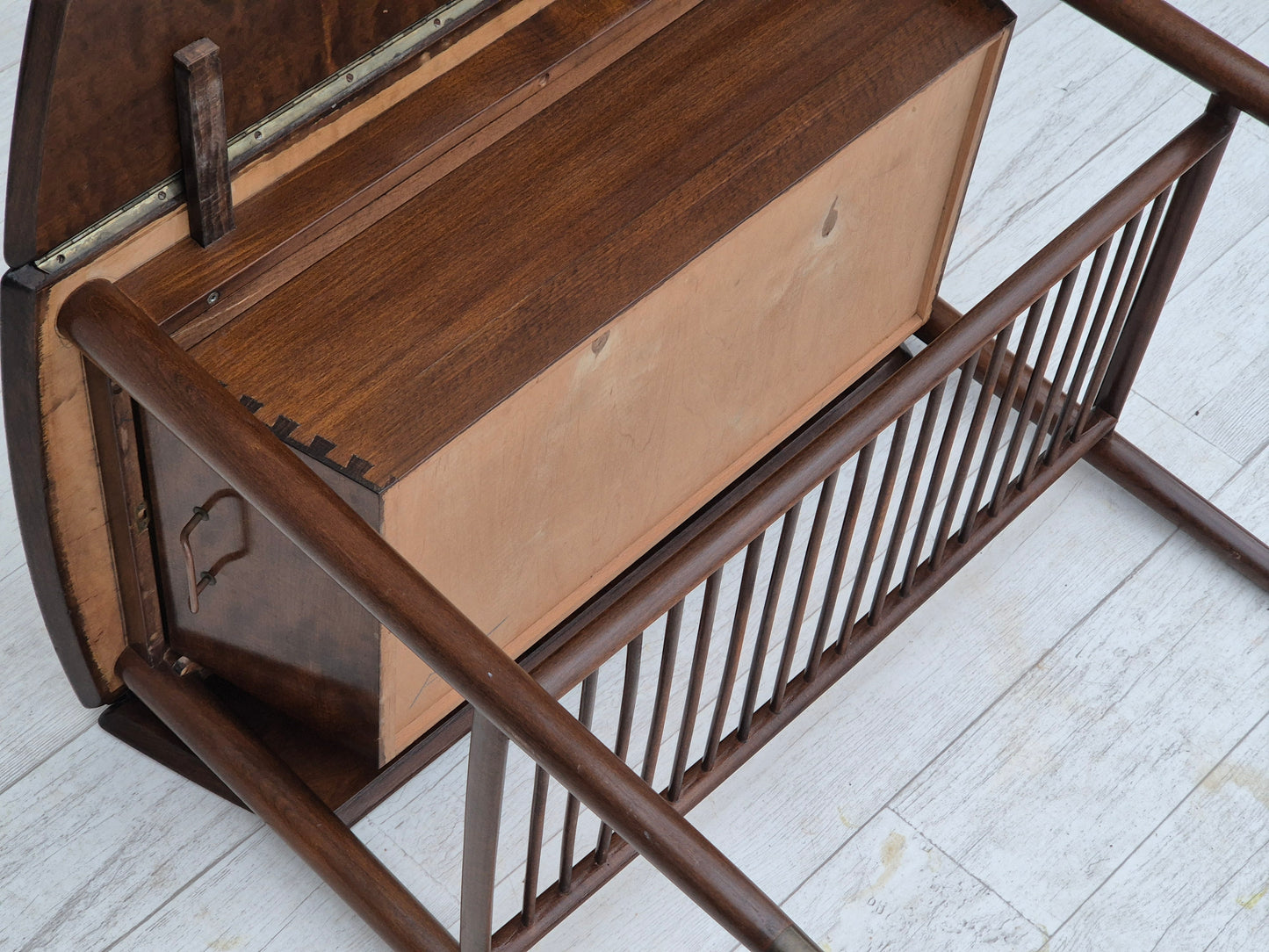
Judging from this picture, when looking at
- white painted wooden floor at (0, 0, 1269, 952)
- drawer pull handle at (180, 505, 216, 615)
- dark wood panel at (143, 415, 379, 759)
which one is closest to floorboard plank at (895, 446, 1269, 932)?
white painted wooden floor at (0, 0, 1269, 952)

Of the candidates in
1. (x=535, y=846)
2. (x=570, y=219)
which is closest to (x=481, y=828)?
(x=535, y=846)

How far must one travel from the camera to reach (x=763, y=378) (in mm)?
1281

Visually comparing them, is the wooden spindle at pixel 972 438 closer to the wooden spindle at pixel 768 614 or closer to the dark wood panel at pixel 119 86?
the wooden spindle at pixel 768 614

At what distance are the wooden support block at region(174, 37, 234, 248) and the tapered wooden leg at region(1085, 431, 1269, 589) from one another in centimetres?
84

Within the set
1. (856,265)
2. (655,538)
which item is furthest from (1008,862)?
(856,265)

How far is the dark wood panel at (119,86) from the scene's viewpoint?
0.82 m

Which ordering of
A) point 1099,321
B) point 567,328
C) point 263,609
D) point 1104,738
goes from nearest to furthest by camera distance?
1. point 567,328
2. point 263,609
3. point 1099,321
4. point 1104,738

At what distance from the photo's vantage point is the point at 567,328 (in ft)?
3.32

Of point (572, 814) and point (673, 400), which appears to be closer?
point (572, 814)

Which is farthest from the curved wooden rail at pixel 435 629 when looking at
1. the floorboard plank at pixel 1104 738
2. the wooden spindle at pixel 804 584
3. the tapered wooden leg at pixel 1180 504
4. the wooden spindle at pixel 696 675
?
the tapered wooden leg at pixel 1180 504

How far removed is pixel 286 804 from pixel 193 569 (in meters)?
0.20

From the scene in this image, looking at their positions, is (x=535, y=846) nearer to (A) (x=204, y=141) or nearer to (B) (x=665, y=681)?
(B) (x=665, y=681)

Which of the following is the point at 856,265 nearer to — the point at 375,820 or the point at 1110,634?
the point at 1110,634

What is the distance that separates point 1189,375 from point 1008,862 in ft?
1.88
